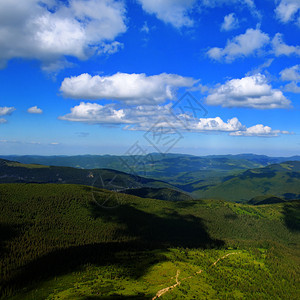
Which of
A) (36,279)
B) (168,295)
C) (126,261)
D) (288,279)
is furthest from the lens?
(288,279)

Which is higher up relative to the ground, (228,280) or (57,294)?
(57,294)

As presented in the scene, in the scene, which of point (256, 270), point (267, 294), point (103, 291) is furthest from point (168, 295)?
point (256, 270)

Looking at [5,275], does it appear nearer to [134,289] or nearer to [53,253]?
[53,253]

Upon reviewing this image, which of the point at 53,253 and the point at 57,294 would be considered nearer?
the point at 57,294

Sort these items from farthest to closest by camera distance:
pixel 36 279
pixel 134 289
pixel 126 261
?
1. pixel 126 261
2. pixel 36 279
3. pixel 134 289

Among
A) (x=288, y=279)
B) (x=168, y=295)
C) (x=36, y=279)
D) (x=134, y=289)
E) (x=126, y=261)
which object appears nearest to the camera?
(x=168, y=295)

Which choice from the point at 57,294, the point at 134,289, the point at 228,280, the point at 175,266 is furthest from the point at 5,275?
the point at 228,280

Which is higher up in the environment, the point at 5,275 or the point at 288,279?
the point at 5,275

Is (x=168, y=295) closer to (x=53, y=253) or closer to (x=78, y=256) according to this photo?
(x=78, y=256)

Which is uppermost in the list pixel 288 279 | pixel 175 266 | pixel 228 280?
pixel 175 266
